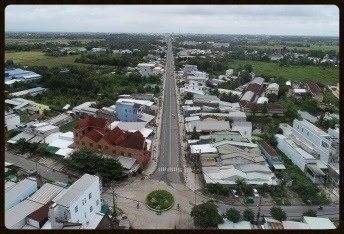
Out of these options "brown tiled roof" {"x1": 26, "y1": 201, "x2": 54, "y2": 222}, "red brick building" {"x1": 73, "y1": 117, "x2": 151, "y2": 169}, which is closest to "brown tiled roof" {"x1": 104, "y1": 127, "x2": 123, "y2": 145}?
"red brick building" {"x1": 73, "y1": 117, "x2": 151, "y2": 169}

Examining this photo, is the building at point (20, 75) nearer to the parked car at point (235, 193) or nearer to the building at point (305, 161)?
the parked car at point (235, 193)

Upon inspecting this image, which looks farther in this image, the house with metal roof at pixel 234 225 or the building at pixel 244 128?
the building at pixel 244 128

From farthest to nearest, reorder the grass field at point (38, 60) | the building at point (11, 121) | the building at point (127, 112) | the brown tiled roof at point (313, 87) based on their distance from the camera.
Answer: the grass field at point (38, 60) < the brown tiled roof at point (313, 87) < the building at point (127, 112) < the building at point (11, 121)

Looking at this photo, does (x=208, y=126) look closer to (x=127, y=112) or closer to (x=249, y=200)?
(x=127, y=112)

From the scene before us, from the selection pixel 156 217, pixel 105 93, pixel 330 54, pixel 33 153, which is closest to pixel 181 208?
pixel 156 217

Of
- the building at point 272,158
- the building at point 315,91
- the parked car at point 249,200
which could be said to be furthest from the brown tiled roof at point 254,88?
the parked car at point 249,200

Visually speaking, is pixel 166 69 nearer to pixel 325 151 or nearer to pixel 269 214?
pixel 325 151

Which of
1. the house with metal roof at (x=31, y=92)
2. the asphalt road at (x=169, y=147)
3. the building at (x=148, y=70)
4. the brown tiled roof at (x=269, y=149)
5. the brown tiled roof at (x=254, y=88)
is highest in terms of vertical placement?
the building at (x=148, y=70)
